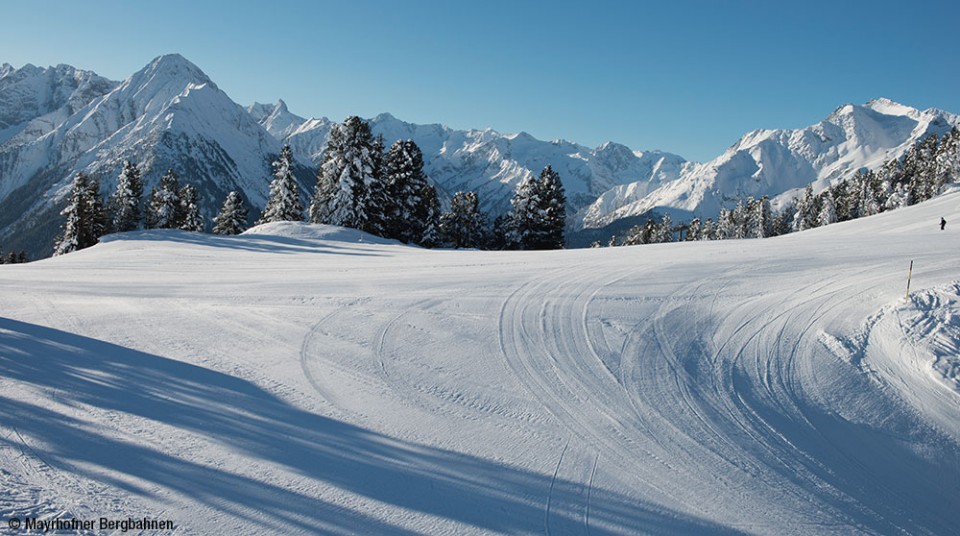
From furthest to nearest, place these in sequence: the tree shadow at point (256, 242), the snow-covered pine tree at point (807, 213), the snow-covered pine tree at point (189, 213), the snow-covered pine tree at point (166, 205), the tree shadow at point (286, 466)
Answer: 1. the snow-covered pine tree at point (807, 213)
2. the snow-covered pine tree at point (189, 213)
3. the snow-covered pine tree at point (166, 205)
4. the tree shadow at point (256, 242)
5. the tree shadow at point (286, 466)

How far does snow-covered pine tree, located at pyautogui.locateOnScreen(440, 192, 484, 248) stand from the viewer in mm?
42500

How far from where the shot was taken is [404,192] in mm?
38906

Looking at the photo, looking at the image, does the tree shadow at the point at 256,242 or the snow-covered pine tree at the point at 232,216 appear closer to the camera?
the tree shadow at the point at 256,242

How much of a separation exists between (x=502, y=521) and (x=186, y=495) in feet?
10.3

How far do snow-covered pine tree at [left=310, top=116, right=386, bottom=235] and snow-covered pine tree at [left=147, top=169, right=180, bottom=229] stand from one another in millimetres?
19317

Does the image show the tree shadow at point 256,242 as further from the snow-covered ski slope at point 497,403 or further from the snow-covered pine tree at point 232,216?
the snow-covered pine tree at point 232,216

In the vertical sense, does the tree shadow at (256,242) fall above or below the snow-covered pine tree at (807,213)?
below

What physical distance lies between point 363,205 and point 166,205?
2369 cm

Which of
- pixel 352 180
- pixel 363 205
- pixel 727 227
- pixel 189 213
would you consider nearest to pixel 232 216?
pixel 189 213

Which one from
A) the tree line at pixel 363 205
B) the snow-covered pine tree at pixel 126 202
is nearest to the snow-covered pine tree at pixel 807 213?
A: the tree line at pixel 363 205

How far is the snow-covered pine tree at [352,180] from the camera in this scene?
3394cm

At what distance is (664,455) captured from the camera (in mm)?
5977

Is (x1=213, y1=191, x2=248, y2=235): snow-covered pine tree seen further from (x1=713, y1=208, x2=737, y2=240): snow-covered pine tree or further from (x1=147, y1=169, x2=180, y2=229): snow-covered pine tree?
(x1=713, y1=208, x2=737, y2=240): snow-covered pine tree

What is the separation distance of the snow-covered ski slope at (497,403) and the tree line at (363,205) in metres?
23.0
